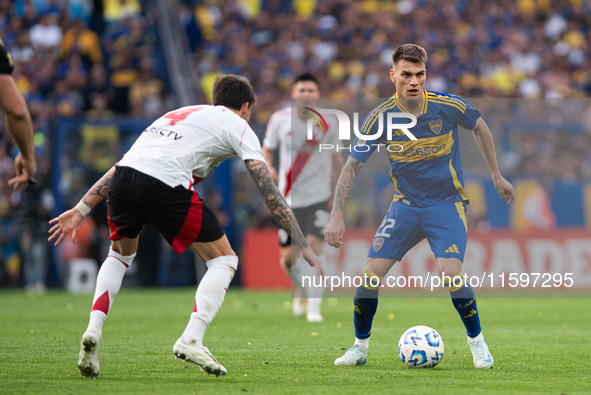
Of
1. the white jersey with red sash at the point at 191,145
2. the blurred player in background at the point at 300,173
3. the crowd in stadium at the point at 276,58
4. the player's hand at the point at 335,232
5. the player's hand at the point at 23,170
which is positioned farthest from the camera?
the crowd in stadium at the point at 276,58

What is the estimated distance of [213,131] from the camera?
6.51 m

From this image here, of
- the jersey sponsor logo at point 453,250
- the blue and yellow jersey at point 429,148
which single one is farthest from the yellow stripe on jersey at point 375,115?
the jersey sponsor logo at point 453,250

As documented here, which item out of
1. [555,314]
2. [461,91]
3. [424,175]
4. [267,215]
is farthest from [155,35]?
[424,175]

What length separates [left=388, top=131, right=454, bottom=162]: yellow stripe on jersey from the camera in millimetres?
7379

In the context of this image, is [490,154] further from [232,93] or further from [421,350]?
[232,93]

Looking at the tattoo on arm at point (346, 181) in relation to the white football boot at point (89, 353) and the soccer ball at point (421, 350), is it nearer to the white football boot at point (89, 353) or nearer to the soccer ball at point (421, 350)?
the soccer ball at point (421, 350)

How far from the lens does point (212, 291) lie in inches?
254

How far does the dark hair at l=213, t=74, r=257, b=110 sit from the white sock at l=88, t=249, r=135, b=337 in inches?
52.5

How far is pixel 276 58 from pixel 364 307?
16.4 meters

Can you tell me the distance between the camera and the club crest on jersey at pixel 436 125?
737 centimetres

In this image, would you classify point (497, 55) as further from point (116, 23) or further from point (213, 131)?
point (213, 131)

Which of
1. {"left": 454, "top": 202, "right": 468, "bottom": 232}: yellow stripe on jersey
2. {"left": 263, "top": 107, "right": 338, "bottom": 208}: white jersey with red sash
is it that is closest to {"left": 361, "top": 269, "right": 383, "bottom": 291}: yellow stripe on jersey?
{"left": 454, "top": 202, "right": 468, "bottom": 232}: yellow stripe on jersey

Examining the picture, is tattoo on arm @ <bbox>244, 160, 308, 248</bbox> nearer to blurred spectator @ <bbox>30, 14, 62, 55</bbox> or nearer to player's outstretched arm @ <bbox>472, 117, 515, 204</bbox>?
player's outstretched arm @ <bbox>472, 117, 515, 204</bbox>

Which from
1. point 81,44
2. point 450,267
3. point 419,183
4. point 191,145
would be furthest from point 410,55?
point 81,44
